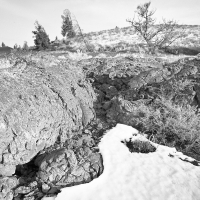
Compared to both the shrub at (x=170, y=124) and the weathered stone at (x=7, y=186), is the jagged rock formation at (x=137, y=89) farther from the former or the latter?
the weathered stone at (x=7, y=186)

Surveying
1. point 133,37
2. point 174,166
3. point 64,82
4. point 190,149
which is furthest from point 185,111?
point 133,37

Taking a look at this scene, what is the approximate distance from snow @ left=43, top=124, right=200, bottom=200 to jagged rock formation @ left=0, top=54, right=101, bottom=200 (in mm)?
291

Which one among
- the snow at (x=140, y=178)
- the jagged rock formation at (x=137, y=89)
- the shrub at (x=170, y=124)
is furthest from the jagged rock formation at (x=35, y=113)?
the shrub at (x=170, y=124)

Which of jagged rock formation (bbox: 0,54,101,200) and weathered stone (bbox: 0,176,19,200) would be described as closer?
weathered stone (bbox: 0,176,19,200)

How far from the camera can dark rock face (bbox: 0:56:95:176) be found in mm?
3182

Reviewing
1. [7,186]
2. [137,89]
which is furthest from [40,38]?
[7,186]

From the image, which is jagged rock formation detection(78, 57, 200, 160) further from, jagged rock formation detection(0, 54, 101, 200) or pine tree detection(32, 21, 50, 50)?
pine tree detection(32, 21, 50, 50)

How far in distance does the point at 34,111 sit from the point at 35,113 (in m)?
0.05

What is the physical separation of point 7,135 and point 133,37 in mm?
27757

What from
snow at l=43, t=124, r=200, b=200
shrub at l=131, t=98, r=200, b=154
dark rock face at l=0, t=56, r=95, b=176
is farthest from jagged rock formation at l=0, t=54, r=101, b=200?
shrub at l=131, t=98, r=200, b=154

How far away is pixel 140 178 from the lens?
331cm

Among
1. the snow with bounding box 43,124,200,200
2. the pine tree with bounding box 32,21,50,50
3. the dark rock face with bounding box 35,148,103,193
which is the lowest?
the snow with bounding box 43,124,200,200

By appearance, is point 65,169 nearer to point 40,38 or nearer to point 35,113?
point 35,113

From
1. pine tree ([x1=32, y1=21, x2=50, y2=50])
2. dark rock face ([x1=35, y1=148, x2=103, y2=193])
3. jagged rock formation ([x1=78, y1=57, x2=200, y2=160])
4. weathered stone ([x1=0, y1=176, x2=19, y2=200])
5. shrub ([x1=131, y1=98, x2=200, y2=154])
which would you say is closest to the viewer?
weathered stone ([x1=0, y1=176, x2=19, y2=200])
